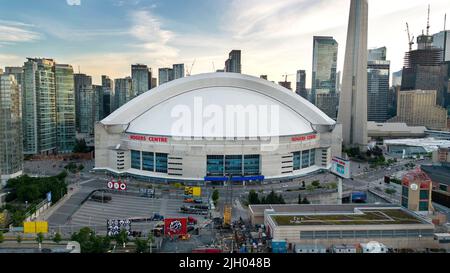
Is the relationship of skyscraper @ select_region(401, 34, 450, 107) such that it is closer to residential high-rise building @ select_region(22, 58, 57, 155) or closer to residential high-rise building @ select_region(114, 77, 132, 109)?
residential high-rise building @ select_region(114, 77, 132, 109)

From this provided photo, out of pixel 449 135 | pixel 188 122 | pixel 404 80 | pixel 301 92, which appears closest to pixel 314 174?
pixel 188 122

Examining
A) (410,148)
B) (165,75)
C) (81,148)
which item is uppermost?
(165,75)

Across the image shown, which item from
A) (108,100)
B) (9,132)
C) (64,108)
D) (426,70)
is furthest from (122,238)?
(426,70)

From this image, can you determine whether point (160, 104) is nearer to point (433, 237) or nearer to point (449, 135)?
point (433, 237)

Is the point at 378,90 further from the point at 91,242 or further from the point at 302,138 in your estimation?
the point at 91,242

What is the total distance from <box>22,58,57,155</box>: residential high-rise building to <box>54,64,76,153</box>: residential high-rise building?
3.62ft

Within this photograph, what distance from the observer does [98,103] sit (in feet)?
165

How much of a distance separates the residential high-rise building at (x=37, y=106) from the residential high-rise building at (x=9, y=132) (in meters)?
10.3

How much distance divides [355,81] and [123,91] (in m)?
35.0

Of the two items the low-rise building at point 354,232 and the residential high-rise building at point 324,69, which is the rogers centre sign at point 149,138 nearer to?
the low-rise building at point 354,232

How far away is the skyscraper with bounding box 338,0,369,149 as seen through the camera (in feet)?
120

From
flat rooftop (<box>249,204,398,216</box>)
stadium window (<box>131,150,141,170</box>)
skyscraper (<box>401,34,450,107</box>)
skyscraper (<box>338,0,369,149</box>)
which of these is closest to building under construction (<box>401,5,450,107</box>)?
skyscraper (<box>401,34,450,107</box>)

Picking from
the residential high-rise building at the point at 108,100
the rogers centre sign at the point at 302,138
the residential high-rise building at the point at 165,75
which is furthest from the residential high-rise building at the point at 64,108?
the rogers centre sign at the point at 302,138

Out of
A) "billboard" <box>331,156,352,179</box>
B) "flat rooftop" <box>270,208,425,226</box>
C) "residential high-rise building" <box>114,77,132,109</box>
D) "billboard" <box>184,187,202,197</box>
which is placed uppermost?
"residential high-rise building" <box>114,77,132,109</box>
